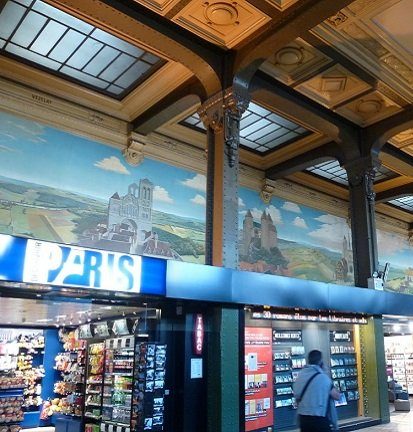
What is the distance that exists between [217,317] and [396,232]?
44.8ft

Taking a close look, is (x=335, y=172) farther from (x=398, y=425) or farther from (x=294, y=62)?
(x=398, y=425)

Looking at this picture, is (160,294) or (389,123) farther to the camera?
(389,123)

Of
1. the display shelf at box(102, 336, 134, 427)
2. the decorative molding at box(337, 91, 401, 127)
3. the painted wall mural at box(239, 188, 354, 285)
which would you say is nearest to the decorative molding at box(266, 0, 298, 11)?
the decorative molding at box(337, 91, 401, 127)

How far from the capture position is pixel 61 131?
10.1 meters

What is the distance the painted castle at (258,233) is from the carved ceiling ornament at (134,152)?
3602mm

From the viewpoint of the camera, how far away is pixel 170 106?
10.2 metres

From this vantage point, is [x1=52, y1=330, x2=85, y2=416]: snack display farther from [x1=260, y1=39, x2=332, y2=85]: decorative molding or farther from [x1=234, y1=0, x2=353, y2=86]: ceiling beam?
[x1=260, y1=39, x2=332, y2=85]: decorative molding

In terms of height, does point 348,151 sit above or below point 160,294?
above

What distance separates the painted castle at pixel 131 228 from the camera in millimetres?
10312

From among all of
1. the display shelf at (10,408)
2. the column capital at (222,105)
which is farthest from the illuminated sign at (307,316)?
the display shelf at (10,408)

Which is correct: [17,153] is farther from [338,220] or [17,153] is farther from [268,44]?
[338,220]

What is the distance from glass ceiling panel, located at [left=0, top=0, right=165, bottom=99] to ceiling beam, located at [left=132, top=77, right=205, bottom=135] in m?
0.68

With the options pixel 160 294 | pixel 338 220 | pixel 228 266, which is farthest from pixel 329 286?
pixel 338 220

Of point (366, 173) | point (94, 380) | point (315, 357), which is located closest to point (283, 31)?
point (366, 173)
